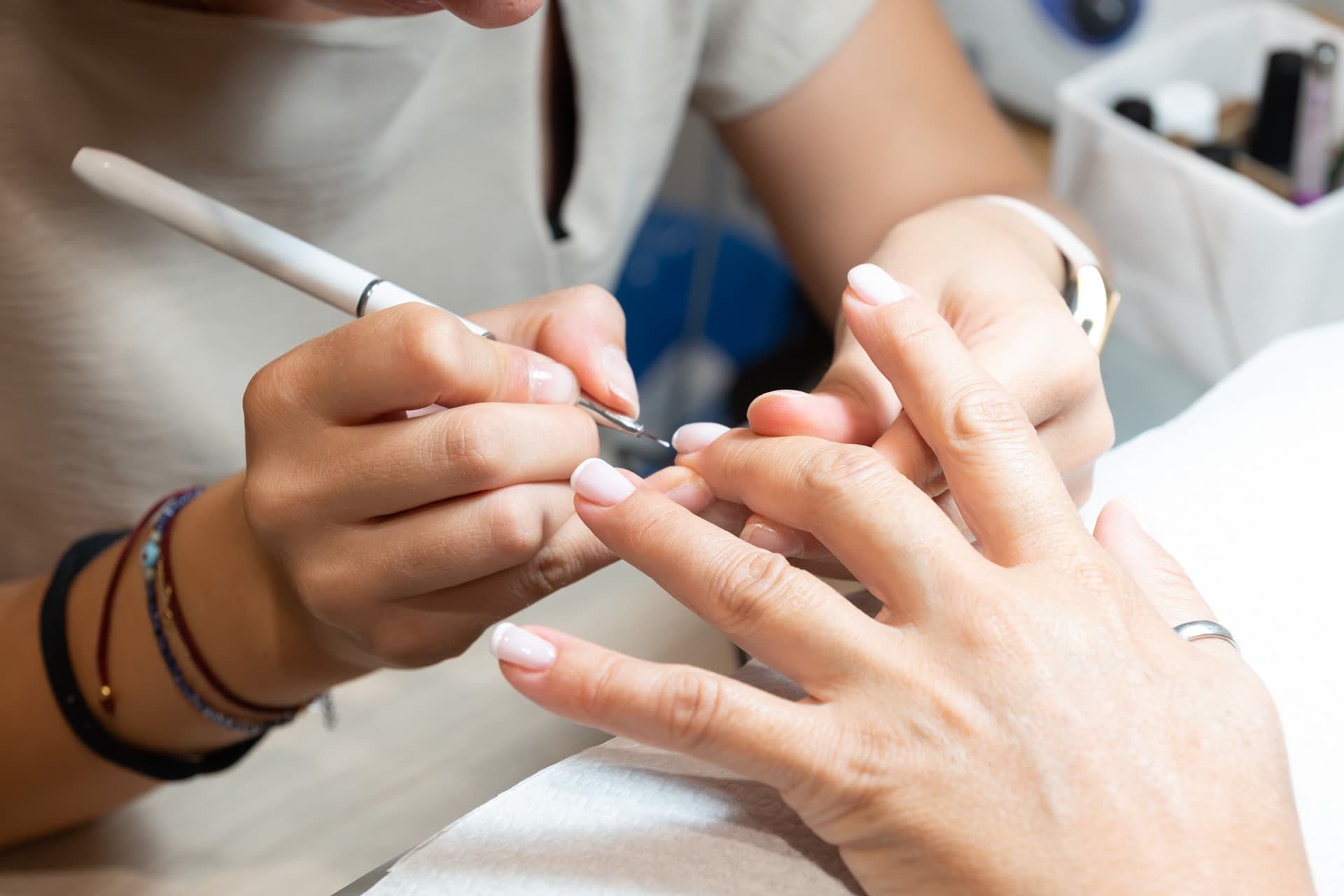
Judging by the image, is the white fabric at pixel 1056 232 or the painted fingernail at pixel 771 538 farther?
the white fabric at pixel 1056 232

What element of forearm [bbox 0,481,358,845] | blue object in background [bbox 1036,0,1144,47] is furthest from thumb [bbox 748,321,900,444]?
blue object in background [bbox 1036,0,1144,47]

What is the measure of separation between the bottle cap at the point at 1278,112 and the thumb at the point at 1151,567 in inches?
17.8

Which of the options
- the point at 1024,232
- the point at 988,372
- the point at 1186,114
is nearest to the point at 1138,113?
the point at 1186,114

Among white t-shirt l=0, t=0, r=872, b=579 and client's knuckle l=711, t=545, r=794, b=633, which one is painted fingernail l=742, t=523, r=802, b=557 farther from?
white t-shirt l=0, t=0, r=872, b=579

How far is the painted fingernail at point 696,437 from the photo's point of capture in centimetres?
42

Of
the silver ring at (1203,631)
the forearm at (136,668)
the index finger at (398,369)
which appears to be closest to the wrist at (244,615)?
the forearm at (136,668)

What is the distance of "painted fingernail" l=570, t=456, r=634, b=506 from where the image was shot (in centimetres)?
36

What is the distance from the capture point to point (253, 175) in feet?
1.83

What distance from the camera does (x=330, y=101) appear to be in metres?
0.55

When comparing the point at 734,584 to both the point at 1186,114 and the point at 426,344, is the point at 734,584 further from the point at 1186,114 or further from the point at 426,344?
the point at 1186,114

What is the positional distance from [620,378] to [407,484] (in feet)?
0.33

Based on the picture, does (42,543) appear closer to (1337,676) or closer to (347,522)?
(347,522)

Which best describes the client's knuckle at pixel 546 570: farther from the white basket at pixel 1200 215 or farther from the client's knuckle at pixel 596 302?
the white basket at pixel 1200 215

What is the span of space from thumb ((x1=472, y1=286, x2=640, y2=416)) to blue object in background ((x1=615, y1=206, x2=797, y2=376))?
0.79 meters
